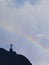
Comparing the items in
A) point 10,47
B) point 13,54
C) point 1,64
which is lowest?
point 1,64

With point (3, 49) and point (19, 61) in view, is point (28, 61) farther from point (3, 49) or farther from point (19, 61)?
point (3, 49)

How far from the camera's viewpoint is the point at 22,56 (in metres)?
119

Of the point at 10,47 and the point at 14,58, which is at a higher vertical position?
the point at 10,47

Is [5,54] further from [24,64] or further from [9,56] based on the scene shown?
[24,64]

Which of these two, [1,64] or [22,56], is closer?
[1,64]

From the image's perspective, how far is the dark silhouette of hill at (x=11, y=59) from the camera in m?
112

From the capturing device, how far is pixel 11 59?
115 metres

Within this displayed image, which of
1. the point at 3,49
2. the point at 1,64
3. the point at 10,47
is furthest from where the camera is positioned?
the point at 10,47

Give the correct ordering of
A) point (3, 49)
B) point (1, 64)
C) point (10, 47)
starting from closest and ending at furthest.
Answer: point (1, 64)
point (3, 49)
point (10, 47)

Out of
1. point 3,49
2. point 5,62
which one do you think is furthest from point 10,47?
point 5,62

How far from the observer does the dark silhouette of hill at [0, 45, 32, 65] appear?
11162 centimetres

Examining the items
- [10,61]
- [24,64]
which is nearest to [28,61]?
[24,64]

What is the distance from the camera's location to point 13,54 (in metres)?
117

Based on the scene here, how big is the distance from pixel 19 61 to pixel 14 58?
144 inches
